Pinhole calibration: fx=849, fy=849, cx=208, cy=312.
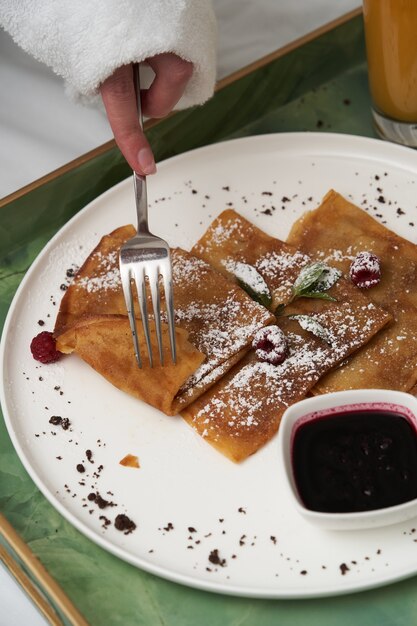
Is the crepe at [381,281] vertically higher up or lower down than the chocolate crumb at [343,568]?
higher up

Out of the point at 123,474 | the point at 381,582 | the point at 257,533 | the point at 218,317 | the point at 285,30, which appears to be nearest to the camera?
the point at 381,582

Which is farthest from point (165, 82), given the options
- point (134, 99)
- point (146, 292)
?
point (146, 292)

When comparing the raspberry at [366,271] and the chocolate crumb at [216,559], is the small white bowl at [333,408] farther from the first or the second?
the raspberry at [366,271]

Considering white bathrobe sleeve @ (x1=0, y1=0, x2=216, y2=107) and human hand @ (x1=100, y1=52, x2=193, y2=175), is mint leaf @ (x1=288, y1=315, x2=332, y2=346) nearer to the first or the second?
human hand @ (x1=100, y1=52, x2=193, y2=175)

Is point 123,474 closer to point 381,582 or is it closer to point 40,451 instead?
point 40,451

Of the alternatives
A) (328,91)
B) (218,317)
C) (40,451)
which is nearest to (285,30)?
(328,91)

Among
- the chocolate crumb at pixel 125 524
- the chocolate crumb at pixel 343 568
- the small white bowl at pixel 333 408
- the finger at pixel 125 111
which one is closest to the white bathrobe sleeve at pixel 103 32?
the finger at pixel 125 111
